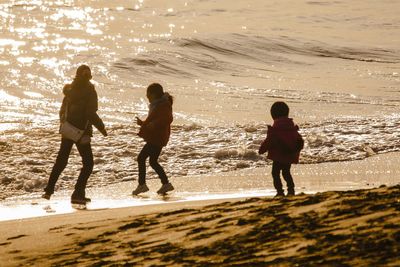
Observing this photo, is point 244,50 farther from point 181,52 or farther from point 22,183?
point 22,183

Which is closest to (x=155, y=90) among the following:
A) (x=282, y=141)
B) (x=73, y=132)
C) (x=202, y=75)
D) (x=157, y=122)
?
(x=157, y=122)

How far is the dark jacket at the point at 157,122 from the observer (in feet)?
38.8

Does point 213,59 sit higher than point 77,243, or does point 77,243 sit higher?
point 213,59

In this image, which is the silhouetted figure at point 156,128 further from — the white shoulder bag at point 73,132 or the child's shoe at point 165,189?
the white shoulder bag at point 73,132

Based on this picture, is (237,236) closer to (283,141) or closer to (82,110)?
(283,141)

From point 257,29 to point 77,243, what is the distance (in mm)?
31034

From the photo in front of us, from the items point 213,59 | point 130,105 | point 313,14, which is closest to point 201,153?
point 130,105

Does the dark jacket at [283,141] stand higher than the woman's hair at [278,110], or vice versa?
the woman's hair at [278,110]

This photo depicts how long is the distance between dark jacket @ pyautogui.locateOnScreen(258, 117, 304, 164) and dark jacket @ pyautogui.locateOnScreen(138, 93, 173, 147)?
1.87 m

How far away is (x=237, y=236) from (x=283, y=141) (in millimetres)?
3135

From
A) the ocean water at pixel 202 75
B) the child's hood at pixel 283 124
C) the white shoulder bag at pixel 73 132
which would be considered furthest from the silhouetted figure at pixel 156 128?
the child's hood at pixel 283 124

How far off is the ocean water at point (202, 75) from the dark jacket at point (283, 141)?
382 centimetres

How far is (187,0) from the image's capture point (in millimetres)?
45438

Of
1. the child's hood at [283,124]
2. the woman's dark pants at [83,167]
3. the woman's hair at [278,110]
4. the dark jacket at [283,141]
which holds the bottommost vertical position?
the woman's dark pants at [83,167]
